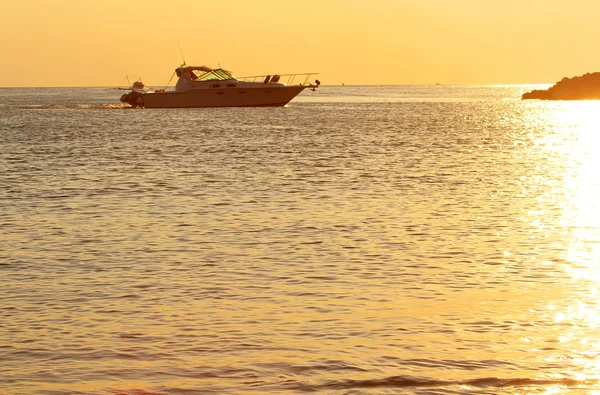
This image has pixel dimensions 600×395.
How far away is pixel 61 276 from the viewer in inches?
637

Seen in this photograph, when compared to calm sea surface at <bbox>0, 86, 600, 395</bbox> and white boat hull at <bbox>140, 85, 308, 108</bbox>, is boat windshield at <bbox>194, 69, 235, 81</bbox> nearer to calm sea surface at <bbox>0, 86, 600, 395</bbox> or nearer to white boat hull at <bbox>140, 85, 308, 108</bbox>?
white boat hull at <bbox>140, 85, 308, 108</bbox>

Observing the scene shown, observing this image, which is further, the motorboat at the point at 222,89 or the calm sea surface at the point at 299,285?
the motorboat at the point at 222,89

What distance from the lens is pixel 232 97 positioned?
107 m

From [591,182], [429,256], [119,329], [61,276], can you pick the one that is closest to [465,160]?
[591,182]

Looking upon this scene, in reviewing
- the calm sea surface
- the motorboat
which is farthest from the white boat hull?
the calm sea surface

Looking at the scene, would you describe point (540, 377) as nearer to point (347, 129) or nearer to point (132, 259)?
point (132, 259)

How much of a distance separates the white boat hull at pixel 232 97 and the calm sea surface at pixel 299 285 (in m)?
69.6

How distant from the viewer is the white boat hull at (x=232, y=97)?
105469mm

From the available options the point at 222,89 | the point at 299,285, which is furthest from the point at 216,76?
the point at 299,285

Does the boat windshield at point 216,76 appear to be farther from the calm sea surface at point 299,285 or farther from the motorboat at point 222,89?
the calm sea surface at point 299,285

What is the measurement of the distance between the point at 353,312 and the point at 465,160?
112ft

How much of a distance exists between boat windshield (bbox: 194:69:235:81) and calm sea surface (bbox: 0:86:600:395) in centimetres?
6904

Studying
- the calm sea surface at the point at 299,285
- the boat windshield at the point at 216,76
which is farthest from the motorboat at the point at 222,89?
the calm sea surface at the point at 299,285

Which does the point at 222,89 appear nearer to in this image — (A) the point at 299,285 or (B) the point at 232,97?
(B) the point at 232,97
